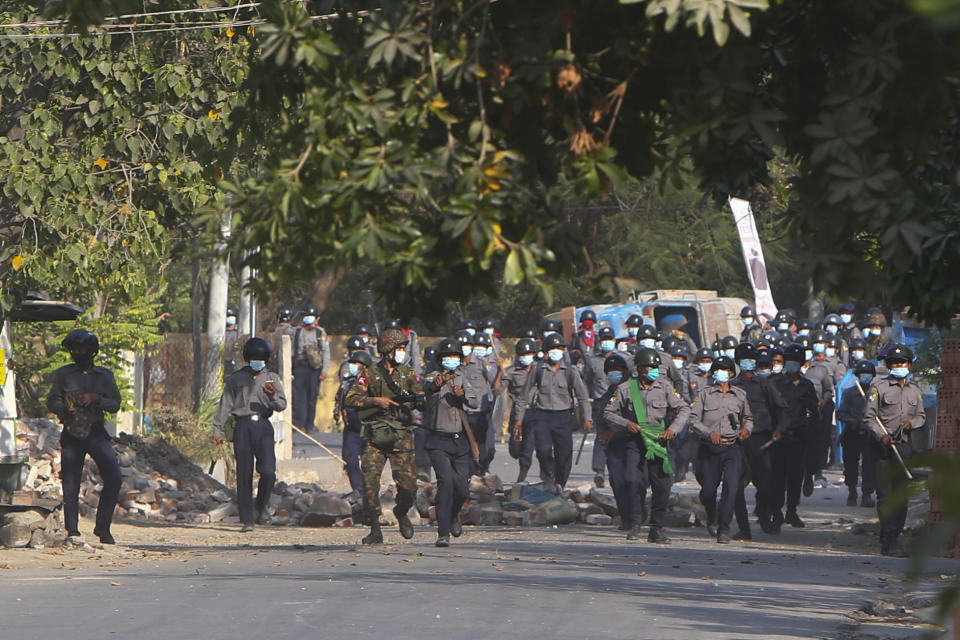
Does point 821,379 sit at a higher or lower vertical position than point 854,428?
higher

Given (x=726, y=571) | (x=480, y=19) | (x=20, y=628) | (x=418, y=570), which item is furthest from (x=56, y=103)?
(x=480, y=19)

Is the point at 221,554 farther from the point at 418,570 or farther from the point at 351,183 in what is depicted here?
the point at 351,183

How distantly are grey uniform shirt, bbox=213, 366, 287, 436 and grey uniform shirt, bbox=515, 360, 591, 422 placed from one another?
13.3ft

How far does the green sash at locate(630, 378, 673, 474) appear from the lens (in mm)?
14500

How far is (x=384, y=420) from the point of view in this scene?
14000 mm

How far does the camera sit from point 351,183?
14.0ft

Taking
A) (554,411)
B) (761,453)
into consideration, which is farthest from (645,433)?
(554,411)

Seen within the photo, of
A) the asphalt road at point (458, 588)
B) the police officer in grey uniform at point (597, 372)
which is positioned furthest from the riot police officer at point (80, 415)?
the police officer in grey uniform at point (597, 372)

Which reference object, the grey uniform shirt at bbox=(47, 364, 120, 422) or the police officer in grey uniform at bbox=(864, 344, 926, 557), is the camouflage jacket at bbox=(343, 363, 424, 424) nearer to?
the grey uniform shirt at bbox=(47, 364, 120, 422)

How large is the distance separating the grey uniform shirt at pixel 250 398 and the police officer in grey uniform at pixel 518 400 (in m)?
4.10

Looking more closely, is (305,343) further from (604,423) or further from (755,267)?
(604,423)

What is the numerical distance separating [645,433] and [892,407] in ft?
7.50

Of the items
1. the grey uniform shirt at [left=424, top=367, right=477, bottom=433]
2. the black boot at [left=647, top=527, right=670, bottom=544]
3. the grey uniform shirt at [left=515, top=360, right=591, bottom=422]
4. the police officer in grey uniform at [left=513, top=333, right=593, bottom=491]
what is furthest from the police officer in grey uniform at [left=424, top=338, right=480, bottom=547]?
the grey uniform shirt at [left=515, top=360, right=591, bottom=422]

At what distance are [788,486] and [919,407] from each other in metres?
1.85
